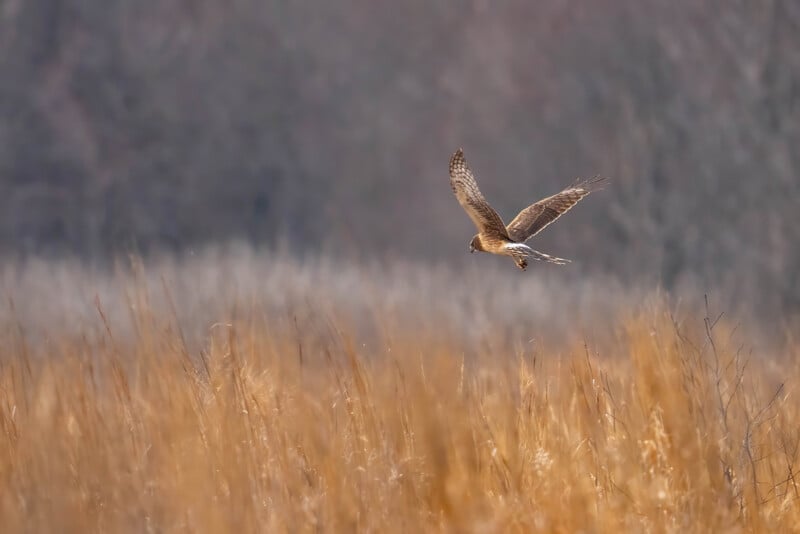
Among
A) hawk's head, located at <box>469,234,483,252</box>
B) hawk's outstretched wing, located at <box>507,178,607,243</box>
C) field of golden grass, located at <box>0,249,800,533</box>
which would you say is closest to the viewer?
hawk's head, located at <box>469,234,483,252</box>

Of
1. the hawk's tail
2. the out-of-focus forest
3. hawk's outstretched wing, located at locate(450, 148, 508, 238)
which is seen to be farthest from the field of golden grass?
the out-of-focus forest

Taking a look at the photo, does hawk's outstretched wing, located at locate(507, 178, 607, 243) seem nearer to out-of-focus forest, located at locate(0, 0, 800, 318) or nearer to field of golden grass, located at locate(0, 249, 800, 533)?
field of golden grass, located at locate(0, 249, 800, 533)

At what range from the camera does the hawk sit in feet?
8.43

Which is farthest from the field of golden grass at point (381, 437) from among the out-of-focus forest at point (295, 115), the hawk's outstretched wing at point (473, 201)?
the out-of-focus forest at point (295, 115)

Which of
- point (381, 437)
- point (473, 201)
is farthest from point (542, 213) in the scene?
point (381, 437)

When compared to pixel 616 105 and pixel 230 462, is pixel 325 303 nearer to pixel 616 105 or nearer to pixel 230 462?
pixel 230 462

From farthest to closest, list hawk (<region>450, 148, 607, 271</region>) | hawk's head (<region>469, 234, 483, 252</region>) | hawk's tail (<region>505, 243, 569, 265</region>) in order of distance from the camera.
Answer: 1. hawk's head (<region>469, 234, 483, 252</region>)
2. hawk (<region>450, 148, 607, 271</region>)
3. hawk's tail (<region>505, 243, 569, 265</region>)

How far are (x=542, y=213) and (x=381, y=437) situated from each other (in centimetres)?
88

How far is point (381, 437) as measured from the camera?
3.40 metres

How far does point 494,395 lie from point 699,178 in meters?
12.2

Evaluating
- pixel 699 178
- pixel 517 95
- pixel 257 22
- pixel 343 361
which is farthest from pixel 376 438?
pixel 257 22

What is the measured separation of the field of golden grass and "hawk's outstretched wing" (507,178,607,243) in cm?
48

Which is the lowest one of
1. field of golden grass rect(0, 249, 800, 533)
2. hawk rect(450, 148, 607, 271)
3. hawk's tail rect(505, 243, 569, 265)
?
field of golden grass rect(0, 249, 800, 533)

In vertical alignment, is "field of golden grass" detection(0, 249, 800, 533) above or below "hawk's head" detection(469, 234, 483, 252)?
below
